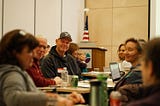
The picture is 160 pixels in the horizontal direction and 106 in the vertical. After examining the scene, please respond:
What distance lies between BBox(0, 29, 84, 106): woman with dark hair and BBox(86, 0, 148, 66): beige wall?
19.0ft

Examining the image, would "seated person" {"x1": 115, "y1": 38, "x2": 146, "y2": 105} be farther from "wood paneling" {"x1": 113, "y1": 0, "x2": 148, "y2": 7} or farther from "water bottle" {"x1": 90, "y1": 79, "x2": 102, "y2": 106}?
"wood paneling" {"x1": 113, "y1": 0, "x2": 148, "y2": 7}

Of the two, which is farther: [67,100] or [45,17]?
[45,17]

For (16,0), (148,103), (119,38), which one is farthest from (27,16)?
(148,103)

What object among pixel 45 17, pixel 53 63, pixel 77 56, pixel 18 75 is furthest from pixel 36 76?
pixel 45 17

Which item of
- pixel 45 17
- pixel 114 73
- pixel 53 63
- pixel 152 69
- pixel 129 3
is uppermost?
pixel 129 3

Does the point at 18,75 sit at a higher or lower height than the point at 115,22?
lower

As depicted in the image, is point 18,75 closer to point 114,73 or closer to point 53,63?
point 53,63

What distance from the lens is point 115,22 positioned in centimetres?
801

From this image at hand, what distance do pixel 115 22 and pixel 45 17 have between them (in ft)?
6.78

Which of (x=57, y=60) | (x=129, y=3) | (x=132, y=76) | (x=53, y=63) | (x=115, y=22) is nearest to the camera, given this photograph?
(x=132, y=76)

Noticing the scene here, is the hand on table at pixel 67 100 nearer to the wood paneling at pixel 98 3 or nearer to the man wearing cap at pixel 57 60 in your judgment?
the man wearing cap at pixel 57 60

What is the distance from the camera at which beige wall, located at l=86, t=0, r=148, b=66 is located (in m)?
7.71

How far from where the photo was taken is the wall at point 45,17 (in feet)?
18.5

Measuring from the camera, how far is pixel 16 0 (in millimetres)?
5773
